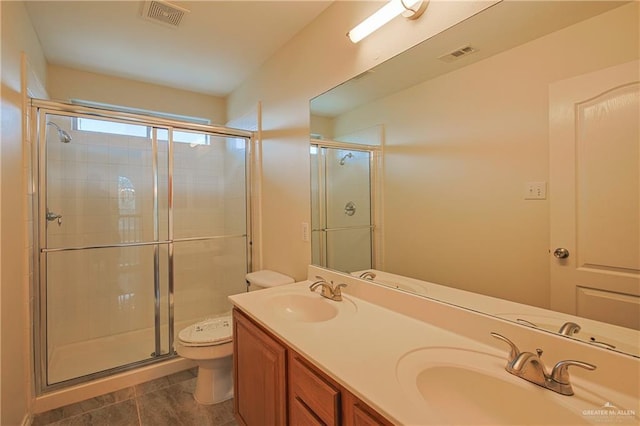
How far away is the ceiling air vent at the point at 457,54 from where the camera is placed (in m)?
1.15

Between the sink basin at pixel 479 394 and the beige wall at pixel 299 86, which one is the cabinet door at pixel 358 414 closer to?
the sink basin at pixel 479 394

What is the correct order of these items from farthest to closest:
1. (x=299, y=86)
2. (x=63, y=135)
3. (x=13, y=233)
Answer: (x=63, y=135) < (x=299, y=86) < (x=13, y=233)

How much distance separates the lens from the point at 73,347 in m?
2.56

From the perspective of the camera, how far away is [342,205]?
187 centimetres

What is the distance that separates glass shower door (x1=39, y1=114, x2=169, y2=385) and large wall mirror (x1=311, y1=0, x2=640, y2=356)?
7.10 ft

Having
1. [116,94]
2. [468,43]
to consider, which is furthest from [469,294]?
[116,94]

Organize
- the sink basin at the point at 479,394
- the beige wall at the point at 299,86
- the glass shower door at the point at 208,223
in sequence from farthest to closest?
the glass shower door at the point at 208,223 → the beige wall at the point at 299,86 → the sink basin at the point at 479,394

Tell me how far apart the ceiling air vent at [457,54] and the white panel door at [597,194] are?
0.36 meters

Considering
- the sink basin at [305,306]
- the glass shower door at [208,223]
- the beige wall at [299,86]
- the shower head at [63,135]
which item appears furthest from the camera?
the glass shower door at [208,223]

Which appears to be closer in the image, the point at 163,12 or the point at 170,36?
the point at 163,12

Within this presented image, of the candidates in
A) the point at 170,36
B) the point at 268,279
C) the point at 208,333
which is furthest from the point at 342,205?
the point at 170,36

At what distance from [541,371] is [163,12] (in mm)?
2600

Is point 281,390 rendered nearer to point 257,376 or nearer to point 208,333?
point 257,376

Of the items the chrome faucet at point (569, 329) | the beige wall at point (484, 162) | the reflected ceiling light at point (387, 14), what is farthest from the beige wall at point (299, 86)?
the chrome faucet at point (569, 329)
